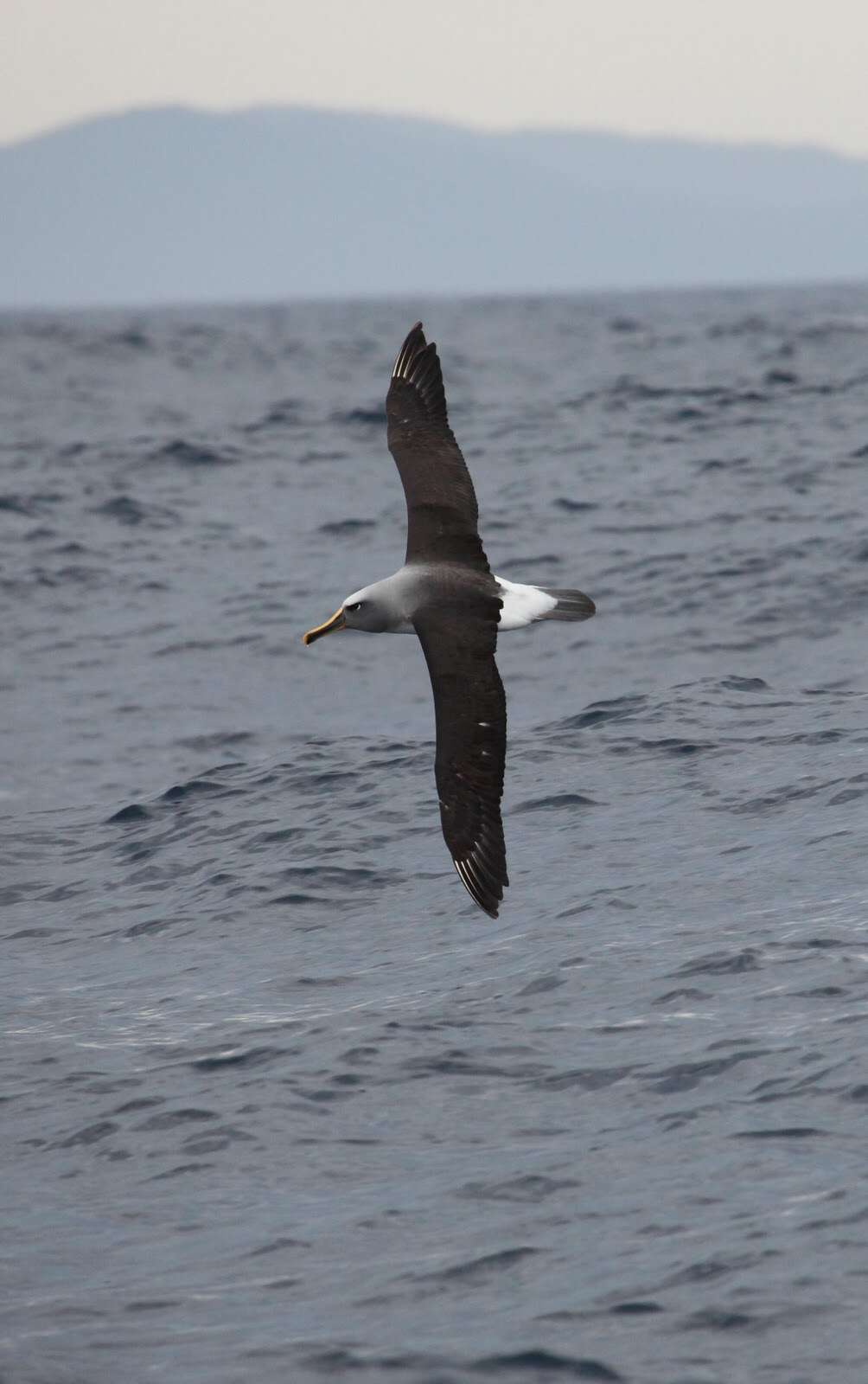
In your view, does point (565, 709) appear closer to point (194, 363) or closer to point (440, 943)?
point (440, 943)

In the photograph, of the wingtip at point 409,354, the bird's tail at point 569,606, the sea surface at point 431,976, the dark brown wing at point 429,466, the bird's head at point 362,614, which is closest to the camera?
the sea surface at point 431,976

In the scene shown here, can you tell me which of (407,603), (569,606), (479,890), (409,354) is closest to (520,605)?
(569,606)

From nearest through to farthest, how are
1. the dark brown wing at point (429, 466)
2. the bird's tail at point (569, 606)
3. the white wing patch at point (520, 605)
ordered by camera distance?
1. the white wing patch at point (520, 605)
2. the bird's tail at point (569, 606)
3. the dark brown wing at point (429, 466)

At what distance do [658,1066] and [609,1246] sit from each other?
156cm

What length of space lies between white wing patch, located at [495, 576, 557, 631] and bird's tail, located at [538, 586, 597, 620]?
0.04 m

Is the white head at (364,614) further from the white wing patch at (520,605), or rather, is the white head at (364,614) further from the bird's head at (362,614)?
the white wing patch at (520,605)

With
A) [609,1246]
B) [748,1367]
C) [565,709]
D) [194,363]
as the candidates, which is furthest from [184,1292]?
[194,363]

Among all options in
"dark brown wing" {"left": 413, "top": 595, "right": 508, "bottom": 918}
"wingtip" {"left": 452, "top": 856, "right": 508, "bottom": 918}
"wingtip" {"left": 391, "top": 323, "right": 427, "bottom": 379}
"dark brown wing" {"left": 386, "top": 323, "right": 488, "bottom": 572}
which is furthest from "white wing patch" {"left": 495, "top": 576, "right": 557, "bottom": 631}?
"wingtip" {"left": 391, "top": 323, "right": 427, "bottom": 379}

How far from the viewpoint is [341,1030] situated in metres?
10.0

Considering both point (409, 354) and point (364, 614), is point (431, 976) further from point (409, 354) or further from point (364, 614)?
point (409, 354)

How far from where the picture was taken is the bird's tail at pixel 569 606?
1166cm

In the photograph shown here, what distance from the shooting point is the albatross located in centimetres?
1041

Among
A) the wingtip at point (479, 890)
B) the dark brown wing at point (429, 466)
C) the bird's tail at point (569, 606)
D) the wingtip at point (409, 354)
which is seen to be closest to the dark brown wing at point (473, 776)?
the wingtip at point (479, 890)

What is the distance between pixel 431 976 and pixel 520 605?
2.24 metres
